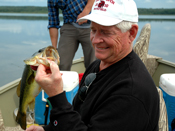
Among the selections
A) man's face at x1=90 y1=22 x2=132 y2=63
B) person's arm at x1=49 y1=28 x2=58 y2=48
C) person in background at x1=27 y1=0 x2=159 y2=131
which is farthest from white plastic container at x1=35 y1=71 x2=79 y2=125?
man's face at x1=90 y1=22 x2=132 y2=63

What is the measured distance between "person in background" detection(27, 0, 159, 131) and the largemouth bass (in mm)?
154

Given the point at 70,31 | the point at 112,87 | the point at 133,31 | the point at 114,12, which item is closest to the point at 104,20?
the point at 114,12

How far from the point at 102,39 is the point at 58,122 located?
0.60m

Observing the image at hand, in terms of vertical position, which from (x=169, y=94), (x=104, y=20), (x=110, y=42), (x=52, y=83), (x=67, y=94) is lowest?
(x=67, y=94)

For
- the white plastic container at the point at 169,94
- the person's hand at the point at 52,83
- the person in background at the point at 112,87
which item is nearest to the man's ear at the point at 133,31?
the person in background at the point at 112,87

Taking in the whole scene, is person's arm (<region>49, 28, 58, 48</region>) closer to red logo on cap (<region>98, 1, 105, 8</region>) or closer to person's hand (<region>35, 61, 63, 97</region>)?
red logo on cap (<region>98, 1, 105, 8</region>)

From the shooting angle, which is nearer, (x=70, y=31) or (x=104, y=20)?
(x=104, y=20)

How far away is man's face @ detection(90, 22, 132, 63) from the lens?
1267mm

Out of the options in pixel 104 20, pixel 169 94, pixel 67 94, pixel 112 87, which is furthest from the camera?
pixel 67 94

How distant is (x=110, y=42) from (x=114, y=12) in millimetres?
192

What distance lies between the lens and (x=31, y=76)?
1.65 meters

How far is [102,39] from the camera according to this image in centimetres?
133

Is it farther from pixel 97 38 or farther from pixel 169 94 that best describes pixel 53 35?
pixel 97 38

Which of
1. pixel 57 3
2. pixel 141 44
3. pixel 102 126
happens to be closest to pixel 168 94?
pixel 141 44
